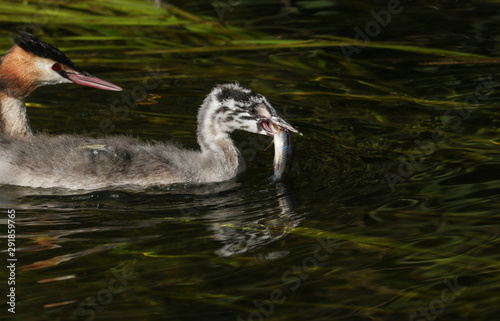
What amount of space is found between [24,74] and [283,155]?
2.27 m

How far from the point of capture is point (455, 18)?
10641mm

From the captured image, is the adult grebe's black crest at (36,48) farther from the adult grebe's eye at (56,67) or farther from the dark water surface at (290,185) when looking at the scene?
the dark water surface at (290,185)

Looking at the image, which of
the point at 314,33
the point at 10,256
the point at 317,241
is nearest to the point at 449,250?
the point at 317,241

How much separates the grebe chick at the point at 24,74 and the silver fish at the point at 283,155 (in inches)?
58.4

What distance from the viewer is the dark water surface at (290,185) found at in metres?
5.06

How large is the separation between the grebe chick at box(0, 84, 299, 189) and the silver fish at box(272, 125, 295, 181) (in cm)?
10

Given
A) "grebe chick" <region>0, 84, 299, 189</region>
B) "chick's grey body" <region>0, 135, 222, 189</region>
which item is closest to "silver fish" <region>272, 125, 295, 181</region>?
"grebe chick" <region>0, 84, 299, 189</region>

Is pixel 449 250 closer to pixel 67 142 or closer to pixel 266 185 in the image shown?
pixel 266 185

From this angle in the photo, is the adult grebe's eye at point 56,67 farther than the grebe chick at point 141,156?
Yes

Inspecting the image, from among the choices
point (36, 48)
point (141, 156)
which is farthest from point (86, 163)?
point (36, 48)

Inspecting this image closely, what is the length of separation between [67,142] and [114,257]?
1775 mm

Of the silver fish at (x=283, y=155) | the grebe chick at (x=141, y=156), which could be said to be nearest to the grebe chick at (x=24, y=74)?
the grebe chick at (x=141, y=156)

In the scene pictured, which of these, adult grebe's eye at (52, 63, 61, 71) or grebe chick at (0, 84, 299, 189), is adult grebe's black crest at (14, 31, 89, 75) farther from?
grebe chick at (0, 84, 299, 189)

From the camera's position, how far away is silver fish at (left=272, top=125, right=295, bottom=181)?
6.98 metres
